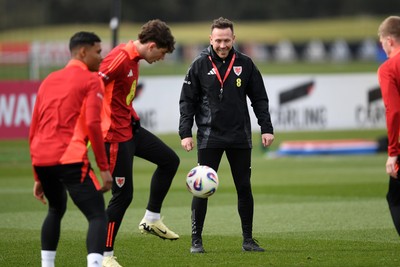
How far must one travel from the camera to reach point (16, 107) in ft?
69.6

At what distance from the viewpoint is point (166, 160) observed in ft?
31.0

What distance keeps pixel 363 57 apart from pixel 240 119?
55.0 metres

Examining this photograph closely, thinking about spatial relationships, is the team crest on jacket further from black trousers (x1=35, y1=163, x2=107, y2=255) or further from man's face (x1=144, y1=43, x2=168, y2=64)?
black trousers (x1=35, y1=163, x2=107, y2=255)

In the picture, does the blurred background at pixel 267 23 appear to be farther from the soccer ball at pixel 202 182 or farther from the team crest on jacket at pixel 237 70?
the soccer ball at pixel 202 182

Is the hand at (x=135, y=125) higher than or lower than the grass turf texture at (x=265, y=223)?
higher

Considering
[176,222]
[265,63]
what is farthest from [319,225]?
[265,63]

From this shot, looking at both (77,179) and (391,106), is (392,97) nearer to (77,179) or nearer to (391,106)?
(391,106)

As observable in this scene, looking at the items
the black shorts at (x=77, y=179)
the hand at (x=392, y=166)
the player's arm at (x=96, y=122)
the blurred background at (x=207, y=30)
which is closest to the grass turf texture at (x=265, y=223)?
the hand at (x=392, y=166)

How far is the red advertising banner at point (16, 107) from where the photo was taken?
21.1 meters

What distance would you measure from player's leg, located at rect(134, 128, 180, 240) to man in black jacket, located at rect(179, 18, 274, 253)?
295 mm

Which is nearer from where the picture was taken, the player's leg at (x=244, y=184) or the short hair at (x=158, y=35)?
the short hair at (x=158, y=35)

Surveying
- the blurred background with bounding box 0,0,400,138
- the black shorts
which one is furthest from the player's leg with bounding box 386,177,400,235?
the blurred background with bounding box 0,0,400,138

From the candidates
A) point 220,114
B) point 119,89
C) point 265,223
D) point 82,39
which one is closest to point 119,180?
point 119,89

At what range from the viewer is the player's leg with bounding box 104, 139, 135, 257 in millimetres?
8883
